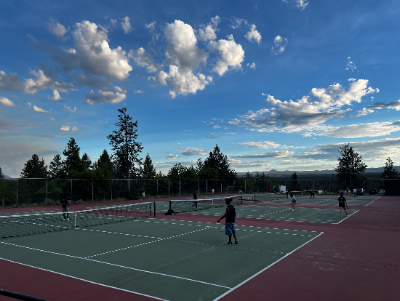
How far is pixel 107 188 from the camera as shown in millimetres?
39250

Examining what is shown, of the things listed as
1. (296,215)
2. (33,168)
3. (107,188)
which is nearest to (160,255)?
(296,215)

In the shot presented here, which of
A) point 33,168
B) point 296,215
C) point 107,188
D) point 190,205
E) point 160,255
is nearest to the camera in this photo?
point 160,255

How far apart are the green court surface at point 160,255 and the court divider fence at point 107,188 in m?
19.0

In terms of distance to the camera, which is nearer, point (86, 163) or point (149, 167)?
point (86, 163)

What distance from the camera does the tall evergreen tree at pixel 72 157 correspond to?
71812 millimetres

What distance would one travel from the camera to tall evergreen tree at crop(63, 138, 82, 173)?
71.8m

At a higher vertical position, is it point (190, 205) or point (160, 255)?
point (160, 255)

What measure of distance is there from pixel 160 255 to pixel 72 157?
224 ft

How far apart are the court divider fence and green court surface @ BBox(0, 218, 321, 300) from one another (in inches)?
750

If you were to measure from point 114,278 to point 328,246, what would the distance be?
27.5 ft

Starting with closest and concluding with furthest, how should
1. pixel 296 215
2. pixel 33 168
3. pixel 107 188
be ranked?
pixel 296 215
pixel 107 188
pixel 33 168

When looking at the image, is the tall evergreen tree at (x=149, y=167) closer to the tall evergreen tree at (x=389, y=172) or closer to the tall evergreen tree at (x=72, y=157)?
the tall evergreen tree at (x=72, y=157)

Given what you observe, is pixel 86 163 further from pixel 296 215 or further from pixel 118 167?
pixel 296 215

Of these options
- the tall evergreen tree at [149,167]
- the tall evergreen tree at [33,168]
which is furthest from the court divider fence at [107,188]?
the tall evergreen tree at [149,167]
